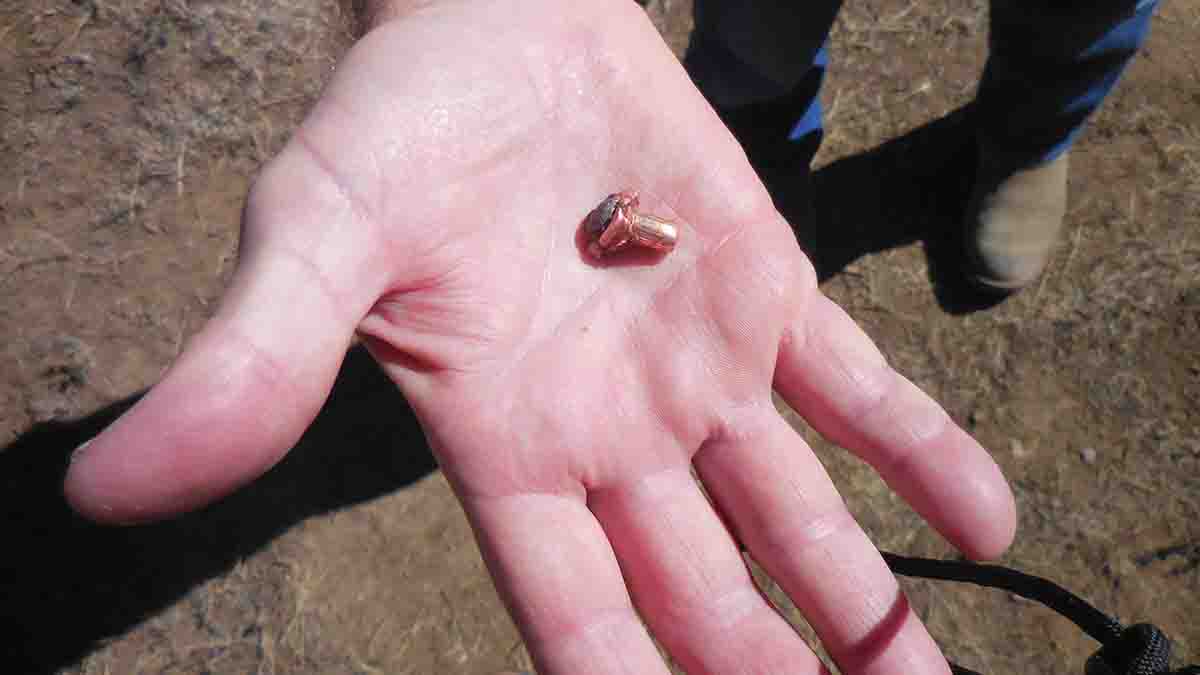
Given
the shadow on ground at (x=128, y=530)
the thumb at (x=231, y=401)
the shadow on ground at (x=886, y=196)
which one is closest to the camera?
the thumb at (x=231, y=401)

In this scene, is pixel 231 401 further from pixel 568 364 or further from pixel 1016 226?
pixel 1016 226

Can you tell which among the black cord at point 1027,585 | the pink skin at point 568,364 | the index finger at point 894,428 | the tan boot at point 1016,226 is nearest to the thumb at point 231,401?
the pink skin at point 568,364

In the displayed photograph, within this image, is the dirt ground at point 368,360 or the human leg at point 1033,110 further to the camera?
the dirt ground at point 368,360

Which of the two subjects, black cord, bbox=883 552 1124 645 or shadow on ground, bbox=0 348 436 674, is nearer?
black cord, bbox=883 552 1124 645

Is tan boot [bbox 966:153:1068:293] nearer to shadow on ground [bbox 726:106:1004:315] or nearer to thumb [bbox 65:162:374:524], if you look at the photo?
shadow on ground [bbox 726:106:1004:315]

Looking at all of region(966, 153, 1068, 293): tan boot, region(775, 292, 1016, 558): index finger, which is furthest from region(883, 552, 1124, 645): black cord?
region(966, 153, 1068, 293): tan boot

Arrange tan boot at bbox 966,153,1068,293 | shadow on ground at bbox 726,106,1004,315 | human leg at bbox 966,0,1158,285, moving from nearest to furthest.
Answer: human leg at bbox 966,0,1158,285 < tan boot at bbox 966,153,1068,293 < shadow on ground at bbox 726,106,1004,315

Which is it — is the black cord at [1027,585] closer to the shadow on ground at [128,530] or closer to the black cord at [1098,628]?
the black cord at [1098,628]

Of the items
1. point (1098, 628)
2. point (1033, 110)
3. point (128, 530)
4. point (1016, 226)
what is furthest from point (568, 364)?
point (1016, 226)

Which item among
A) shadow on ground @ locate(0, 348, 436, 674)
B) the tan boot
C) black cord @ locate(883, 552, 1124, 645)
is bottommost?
the tan boot
